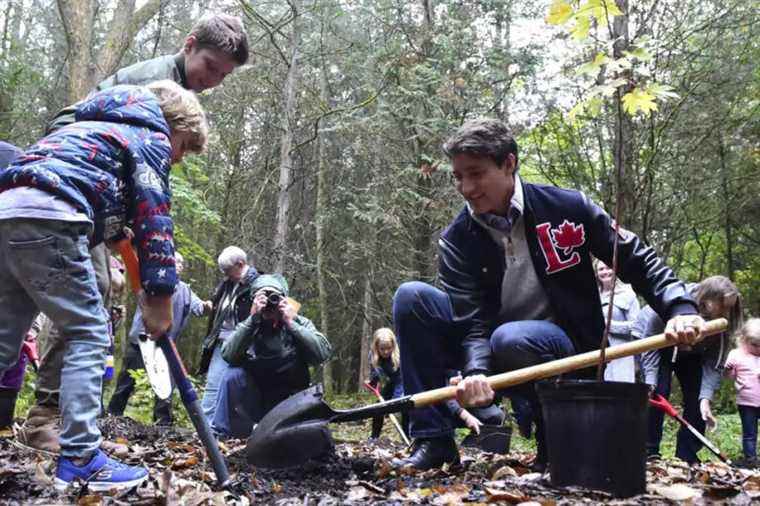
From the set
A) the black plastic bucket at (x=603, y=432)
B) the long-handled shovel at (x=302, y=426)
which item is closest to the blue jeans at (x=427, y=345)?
the long-handled shovel at (x=302, y=426)

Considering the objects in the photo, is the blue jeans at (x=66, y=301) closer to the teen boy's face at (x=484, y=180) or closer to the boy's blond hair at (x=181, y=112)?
the boy's blond hair at (x=181, y=112)

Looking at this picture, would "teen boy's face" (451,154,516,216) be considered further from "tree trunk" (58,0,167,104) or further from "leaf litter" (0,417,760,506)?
"tree trunk" (58,0,167,104)

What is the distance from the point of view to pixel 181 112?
3070 millimetres

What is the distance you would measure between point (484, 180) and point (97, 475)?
1.98 metres

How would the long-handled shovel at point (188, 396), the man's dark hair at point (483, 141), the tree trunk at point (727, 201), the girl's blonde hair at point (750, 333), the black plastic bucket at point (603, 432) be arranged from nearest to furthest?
the black plastic bucket at point (603, 432) → the long-handled shovel at point (188, 396) → the man's dark hair at point (483, 141) → the girl's blonde hair at point (750, 333) → the tree trunk at point (727, 201)

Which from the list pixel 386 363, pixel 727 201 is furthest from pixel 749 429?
pixel 727 201

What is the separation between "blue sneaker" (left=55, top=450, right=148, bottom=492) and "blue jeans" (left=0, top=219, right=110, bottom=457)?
4 cm

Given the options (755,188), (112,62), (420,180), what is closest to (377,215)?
(420,180)

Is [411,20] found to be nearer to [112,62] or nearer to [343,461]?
[112,62]

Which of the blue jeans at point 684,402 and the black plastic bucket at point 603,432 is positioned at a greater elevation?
the black plastic bucket at point 603,432

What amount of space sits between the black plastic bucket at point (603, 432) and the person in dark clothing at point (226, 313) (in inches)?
186

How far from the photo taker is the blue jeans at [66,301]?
2.50 meters

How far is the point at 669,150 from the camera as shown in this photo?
40.3 feet

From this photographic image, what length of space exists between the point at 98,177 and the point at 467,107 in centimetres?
1094
